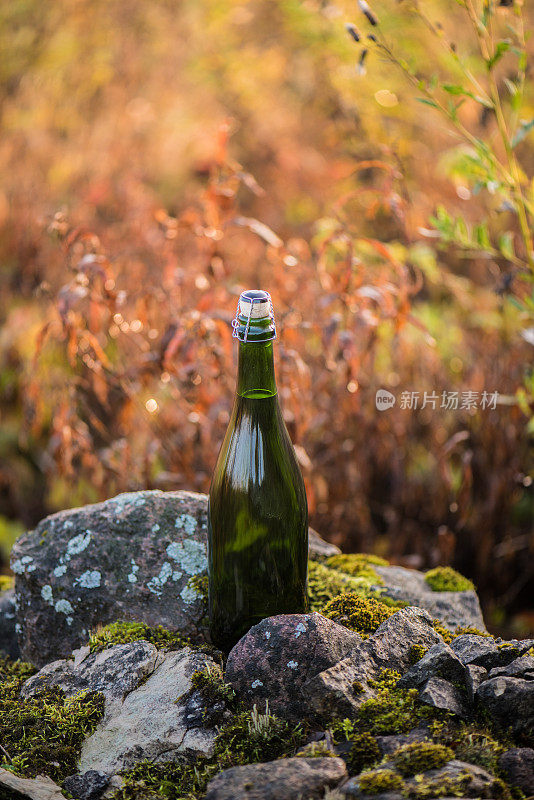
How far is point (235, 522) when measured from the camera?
65.3 inches

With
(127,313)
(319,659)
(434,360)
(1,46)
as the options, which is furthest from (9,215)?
(319,659)

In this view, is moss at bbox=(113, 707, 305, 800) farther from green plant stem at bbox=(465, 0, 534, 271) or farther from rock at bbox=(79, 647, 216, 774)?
green plant stem at bbox=(465, 0, 534, 271)

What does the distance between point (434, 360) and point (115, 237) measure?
1.87 metres

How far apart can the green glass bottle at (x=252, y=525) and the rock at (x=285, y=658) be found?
6.8 inches

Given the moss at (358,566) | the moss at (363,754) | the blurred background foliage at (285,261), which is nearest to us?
the moss at (363,754)

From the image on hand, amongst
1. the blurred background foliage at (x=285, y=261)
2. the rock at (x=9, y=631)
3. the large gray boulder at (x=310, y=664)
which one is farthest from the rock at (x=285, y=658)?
the blurred background foliage at (x=285, y=261)

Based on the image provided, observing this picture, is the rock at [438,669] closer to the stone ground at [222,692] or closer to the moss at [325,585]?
the stone ground at [222,692]

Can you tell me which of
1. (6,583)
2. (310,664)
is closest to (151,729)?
(310,664)

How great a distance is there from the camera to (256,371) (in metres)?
1.57

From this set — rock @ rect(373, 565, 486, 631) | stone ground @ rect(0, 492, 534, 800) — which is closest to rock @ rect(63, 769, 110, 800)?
stone ground @ rect(0, 492, 534, 800)

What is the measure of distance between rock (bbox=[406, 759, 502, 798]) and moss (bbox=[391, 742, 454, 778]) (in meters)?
0.01

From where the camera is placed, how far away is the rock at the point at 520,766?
1.24 metres

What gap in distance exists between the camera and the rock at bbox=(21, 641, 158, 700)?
5.08 feet

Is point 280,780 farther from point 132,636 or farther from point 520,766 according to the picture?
point 132,636
